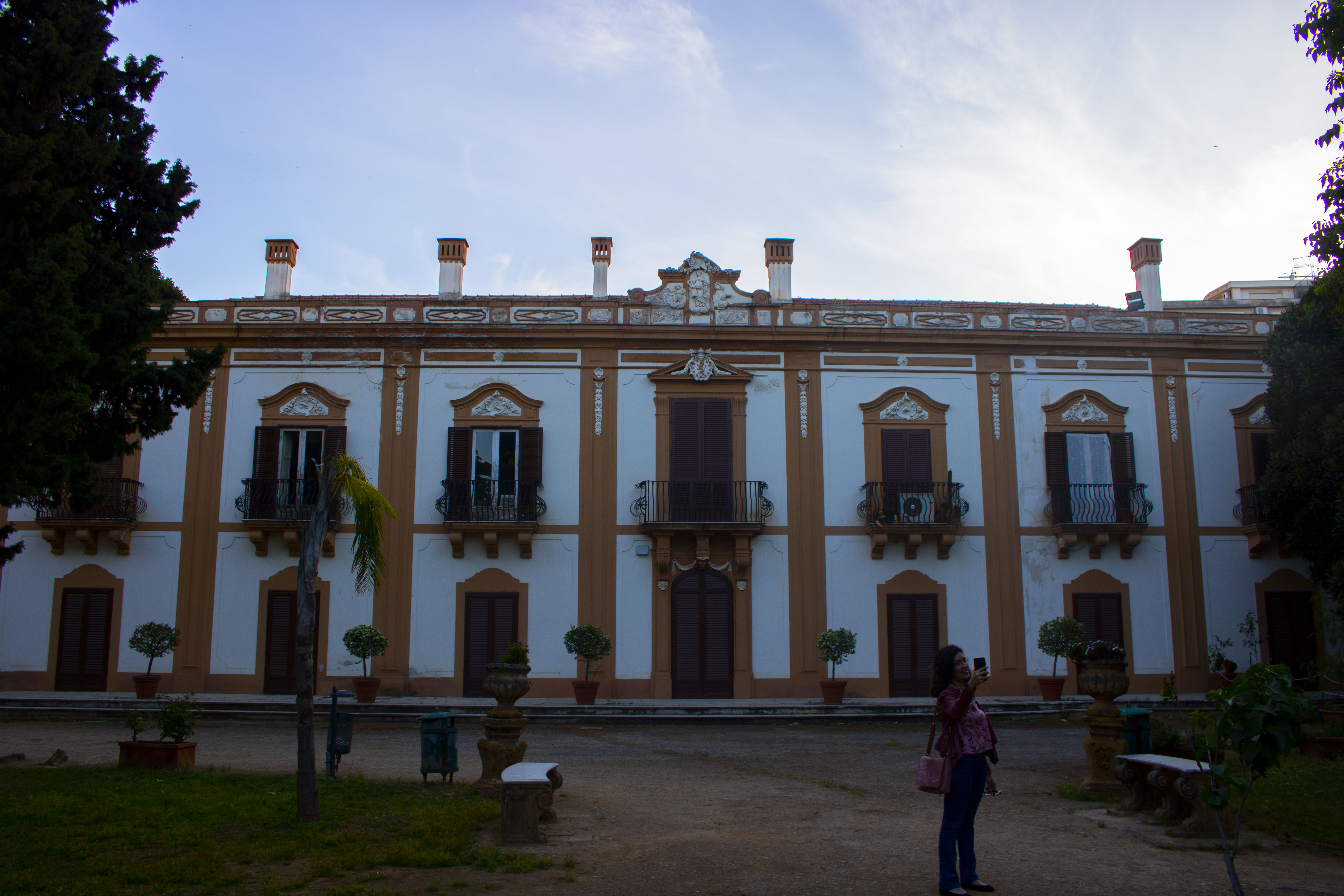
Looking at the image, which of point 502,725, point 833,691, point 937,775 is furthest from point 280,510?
point 937,775

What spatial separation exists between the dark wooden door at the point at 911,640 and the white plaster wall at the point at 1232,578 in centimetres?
561

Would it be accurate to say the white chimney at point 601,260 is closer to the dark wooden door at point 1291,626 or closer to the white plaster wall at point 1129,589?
the white plaster wall at point 1129,589

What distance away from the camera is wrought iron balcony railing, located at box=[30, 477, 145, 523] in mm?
19375

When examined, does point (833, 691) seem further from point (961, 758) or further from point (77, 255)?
point (77, 255)

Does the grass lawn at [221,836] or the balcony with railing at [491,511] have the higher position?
the balcony with railing at [491,511]

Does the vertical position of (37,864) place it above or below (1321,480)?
below

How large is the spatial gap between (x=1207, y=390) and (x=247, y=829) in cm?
2020

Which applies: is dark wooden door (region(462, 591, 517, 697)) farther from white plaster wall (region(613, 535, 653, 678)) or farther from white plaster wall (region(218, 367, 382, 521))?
white plaster wall (region(218, 367, 382, 521))

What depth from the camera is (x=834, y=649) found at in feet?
60.6

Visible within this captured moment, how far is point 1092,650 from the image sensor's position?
376 inches

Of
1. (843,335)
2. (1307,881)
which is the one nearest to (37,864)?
(1307,881)

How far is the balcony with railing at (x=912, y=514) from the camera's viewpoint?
1978 centimetres

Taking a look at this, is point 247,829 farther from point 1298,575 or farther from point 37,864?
point 1298,575

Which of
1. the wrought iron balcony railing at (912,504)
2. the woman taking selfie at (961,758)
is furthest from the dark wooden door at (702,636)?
the woman taking selfie at (961,758)
